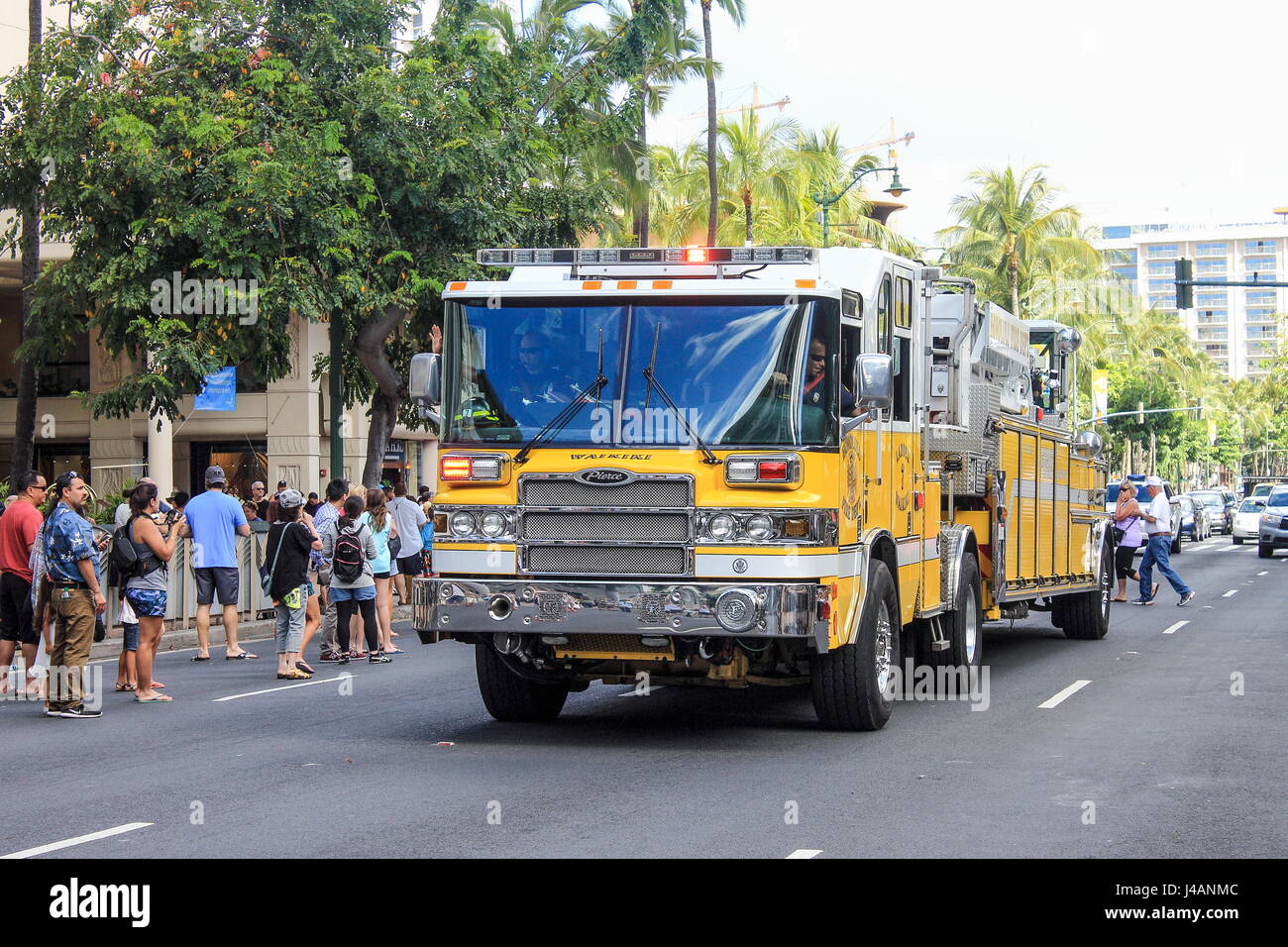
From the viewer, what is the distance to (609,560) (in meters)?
10.1

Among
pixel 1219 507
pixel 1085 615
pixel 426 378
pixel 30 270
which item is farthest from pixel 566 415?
pixel 1219 507

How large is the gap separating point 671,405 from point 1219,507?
59.0 m

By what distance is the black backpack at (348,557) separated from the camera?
609 inches

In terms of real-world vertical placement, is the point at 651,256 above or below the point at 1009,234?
below

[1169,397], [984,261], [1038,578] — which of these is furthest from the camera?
[1169,397]

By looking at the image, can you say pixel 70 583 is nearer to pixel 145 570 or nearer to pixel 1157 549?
pixel 145 570

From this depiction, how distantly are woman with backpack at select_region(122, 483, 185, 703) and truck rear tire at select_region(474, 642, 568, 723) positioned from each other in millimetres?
3171

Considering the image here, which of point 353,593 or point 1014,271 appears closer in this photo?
point 353,593

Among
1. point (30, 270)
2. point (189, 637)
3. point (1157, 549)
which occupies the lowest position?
point (189, 637)

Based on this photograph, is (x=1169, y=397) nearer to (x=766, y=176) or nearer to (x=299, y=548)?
(x=766, y=176)

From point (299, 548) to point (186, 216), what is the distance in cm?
810

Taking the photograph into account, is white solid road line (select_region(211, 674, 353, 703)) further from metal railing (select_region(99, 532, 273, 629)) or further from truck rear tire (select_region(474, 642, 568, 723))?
metal railing (select_region(99, 532, 273, 629))
